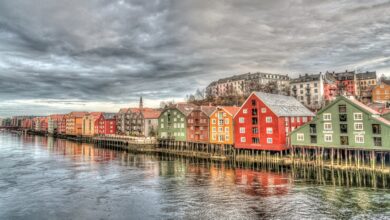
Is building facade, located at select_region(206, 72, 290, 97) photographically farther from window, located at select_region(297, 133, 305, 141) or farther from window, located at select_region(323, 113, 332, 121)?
window, located at select_region(323, 113, 332, 121)

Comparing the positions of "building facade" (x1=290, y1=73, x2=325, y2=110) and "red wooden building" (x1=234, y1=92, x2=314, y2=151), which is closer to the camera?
"red wooden building" (x1=234, y1=92, x2=314, y2=151)

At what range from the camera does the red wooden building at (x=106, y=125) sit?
357ft

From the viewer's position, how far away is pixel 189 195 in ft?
93.0

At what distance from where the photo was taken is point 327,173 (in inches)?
1487

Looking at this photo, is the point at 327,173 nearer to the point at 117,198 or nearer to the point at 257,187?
the point at 257,187

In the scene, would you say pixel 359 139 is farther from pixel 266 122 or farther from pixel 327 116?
pixel 266 122

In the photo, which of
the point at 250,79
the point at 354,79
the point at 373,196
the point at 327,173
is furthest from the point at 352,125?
the point at 250,79

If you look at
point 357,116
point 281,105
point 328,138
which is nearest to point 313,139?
point 328,138

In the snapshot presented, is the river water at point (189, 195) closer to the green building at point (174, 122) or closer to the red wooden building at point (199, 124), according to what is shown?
the red wooden building at point (199, 124)

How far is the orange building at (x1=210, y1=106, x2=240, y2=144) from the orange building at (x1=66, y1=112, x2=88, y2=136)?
84712mm

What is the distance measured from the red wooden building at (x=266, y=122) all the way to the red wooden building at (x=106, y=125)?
67618 millimetres

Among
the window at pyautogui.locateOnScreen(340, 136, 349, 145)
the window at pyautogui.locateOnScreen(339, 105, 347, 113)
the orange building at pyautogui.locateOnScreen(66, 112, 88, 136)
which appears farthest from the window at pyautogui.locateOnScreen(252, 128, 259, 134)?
the orange building at pyautogui.locateOnScreen(66, 112, 88, 136)

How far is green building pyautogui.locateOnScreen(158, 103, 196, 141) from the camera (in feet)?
227

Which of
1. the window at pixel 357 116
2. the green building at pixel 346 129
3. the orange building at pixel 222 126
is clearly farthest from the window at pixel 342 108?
the orange building at pixel 222 126
